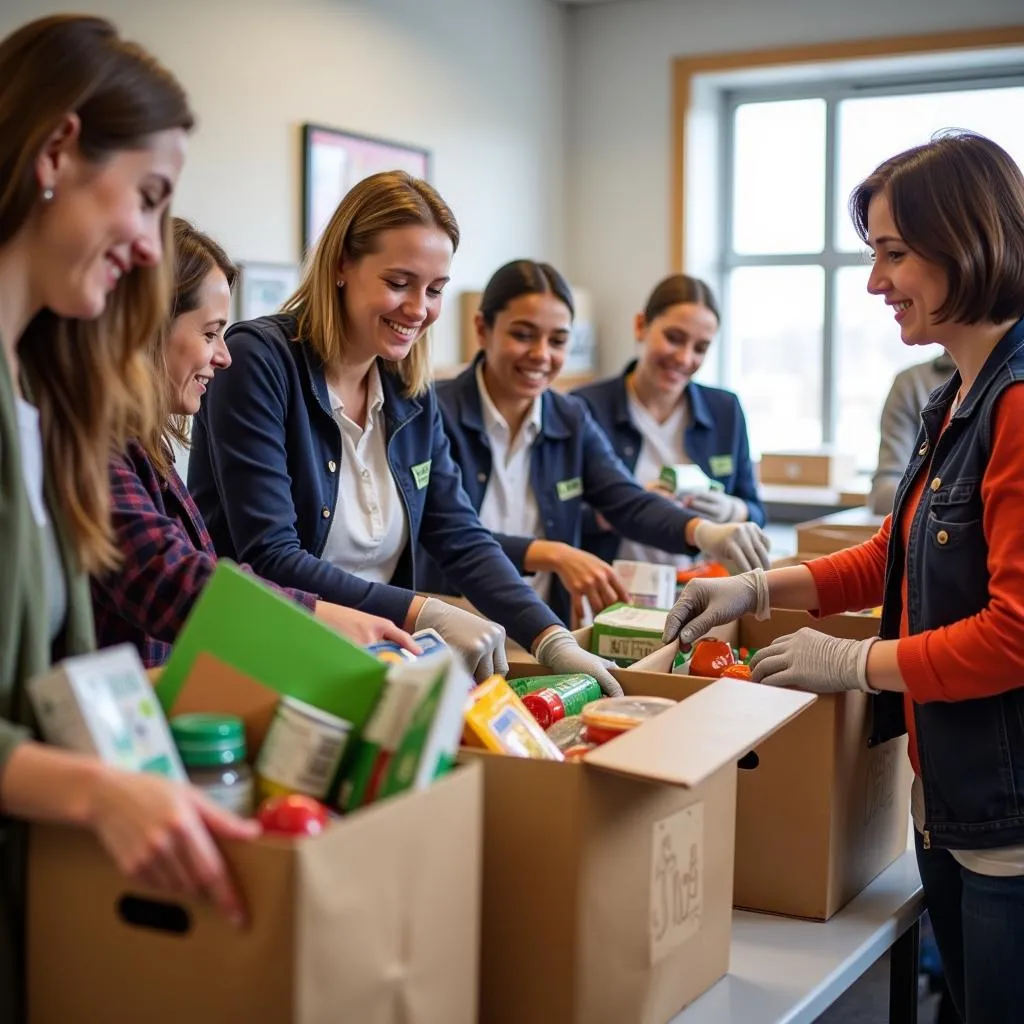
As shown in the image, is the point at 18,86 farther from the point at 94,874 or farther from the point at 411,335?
the point at 411,335

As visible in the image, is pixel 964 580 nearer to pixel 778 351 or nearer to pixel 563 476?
pixel 563 476

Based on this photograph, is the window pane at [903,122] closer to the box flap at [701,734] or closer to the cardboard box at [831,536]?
the cardboard box at [831,536]

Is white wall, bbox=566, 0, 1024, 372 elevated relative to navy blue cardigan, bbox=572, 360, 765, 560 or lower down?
elevated

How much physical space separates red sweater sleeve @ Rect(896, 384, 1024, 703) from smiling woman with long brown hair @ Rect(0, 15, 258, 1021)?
809 mm

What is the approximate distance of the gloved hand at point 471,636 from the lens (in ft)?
5.37

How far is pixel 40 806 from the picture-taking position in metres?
0.89

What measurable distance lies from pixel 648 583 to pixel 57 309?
152 centimetres

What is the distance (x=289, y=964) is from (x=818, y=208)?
5.88m

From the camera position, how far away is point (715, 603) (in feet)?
6.00

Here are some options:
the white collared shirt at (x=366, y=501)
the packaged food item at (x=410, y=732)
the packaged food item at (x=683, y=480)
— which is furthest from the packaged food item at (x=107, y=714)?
the packaged food item at (x=683, y=480)

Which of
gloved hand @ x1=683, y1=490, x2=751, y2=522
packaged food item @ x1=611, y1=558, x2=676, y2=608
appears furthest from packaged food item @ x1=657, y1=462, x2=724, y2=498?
packaged food item @ x1=611, y1=558, x2=676, y2=608

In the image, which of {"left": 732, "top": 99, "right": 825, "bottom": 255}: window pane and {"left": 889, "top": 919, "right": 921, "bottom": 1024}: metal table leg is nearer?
{"left": 889, "top": 919, "right": 921, "bottom": 1024}: metal table leg

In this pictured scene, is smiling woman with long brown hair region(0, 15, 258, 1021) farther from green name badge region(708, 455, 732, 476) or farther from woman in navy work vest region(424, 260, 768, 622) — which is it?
green name badge region(708, 455, 732, 476)

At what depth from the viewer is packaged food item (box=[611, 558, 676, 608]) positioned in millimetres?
2385
